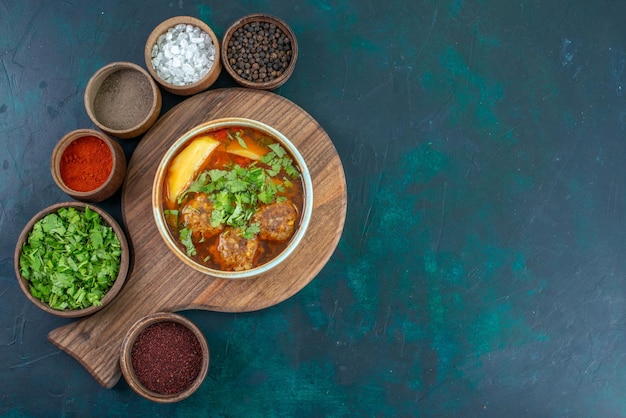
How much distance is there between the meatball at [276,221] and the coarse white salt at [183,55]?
0.90 meters

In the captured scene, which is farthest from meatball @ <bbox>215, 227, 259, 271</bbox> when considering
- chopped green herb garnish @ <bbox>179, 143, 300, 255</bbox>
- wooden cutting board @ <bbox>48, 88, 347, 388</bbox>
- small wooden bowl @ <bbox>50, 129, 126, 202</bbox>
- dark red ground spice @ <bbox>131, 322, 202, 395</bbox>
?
small wooden bowl @ <bbox>50, 129, 126, 202</bbox>

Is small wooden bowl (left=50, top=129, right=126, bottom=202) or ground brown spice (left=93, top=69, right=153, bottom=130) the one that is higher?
ground brown spice (left=93, top=69, right=153, bottom=130)

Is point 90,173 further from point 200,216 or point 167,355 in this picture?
point 167,355

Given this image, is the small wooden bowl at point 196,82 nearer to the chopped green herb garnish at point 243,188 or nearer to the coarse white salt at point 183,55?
the coarse white salt at point 183,55

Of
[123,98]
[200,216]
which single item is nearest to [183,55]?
[123,98]

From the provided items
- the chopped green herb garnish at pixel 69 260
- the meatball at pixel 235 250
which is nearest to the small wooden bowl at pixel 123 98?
the chopped green herb garnish at pixel 69 260

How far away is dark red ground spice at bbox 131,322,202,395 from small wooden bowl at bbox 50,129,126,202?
2.57 feet

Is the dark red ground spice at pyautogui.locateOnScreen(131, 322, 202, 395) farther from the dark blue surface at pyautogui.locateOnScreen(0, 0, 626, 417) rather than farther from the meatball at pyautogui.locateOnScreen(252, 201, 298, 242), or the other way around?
the meatball at pyautogui.locateOnScreen(252, 201, 298, 242)

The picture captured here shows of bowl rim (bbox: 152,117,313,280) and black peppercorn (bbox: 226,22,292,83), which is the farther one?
black peppercorn (bbox: 226,22,292,83)

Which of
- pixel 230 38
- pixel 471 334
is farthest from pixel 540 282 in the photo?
pixel 230 38

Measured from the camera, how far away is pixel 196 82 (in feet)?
9.80

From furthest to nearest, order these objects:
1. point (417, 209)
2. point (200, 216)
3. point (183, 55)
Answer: point (417, 209) < point (183, 55) < point (200, 216)

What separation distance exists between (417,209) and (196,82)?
1.53 meters

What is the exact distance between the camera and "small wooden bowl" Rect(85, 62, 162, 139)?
2982mm
